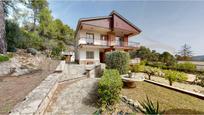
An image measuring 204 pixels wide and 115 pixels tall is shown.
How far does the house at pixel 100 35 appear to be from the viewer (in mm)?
17812

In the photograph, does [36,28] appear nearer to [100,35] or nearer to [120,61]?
[100,35]

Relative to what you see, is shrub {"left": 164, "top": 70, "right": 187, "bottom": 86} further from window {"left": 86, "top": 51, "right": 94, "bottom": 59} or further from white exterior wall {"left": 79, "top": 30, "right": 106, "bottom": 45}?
window {"left": 86, "top": 51, "right": 94, "bottom": 59}

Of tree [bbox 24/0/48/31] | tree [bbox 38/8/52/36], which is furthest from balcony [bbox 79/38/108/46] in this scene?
tree [bbox 24/0/48/31]

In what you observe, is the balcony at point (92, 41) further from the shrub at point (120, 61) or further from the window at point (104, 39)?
the shrub at point (120, 61)

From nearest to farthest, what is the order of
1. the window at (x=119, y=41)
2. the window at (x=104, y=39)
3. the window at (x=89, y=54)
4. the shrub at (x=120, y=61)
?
1. the shrub at (x=120, y=61)
2. the window at (x=89, y=54)
3. the window at (x=104, y=39)
4. the window at (x=119, y=41)

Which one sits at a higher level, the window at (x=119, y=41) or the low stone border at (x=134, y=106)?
the window at (x=119, y=41)

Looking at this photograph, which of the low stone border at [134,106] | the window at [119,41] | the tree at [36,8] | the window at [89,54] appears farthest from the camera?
the tree at [36,8]

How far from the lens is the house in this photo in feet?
58.4

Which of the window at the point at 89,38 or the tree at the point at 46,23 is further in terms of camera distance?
the tree at the point at 46,23

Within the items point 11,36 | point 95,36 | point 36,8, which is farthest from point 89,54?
point 36,8

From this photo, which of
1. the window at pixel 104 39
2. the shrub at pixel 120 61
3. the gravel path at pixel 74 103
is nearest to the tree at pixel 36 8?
the window at pixel 104 39

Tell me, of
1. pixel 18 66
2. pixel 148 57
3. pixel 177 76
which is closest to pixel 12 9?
pixel 18 66

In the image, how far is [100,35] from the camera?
787 inches

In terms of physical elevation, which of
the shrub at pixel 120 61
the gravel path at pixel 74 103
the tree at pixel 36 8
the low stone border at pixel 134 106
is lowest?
the low stone border at pixel 134 106
